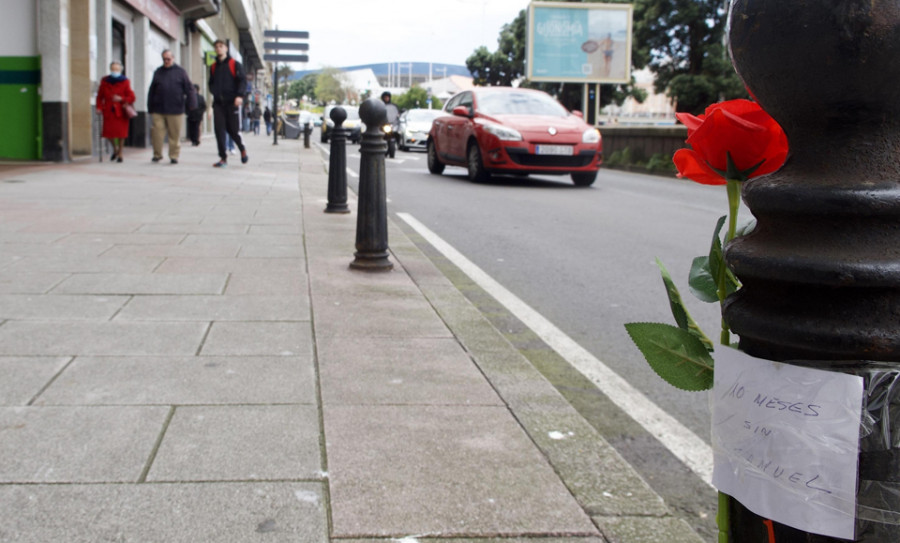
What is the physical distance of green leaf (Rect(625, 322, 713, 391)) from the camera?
1.20 metres

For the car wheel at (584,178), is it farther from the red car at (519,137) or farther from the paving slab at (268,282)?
the paving slab at (268,282)

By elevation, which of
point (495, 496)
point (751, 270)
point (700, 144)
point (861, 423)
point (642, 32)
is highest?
point (642, 32)

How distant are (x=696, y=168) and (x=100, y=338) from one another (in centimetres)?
317

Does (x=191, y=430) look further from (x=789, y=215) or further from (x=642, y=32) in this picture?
(x=642, y=32)

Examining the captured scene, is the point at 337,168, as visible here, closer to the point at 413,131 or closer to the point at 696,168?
the point at 696,168

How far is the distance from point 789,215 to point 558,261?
6.23m

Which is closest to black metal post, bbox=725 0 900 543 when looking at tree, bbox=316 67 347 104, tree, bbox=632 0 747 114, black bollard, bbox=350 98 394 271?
black bollard, bbox=350 98 394 271

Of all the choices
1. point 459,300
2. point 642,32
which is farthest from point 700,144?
point 642,32

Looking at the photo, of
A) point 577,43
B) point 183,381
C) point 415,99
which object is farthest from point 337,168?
point 415,99

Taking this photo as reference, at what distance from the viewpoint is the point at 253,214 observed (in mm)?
8570

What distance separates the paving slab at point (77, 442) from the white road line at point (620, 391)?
1659 millimetres

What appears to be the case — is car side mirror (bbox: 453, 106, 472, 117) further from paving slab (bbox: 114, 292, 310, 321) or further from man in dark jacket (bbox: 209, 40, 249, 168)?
paving slab (bbox: 114, 292, 310, 321)

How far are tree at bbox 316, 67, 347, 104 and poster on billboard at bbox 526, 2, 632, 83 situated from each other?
271ft

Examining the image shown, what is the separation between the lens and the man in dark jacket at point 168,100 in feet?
50.1
